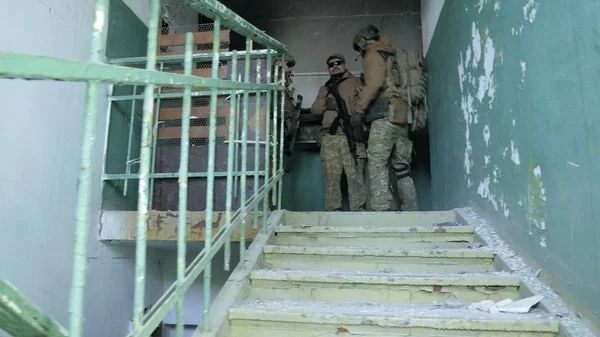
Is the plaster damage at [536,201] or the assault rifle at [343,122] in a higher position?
the assault rifle at [343,122]

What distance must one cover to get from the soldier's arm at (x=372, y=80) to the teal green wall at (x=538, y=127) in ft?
2.57

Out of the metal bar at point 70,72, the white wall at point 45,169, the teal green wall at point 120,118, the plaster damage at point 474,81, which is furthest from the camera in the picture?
the teal green wall at point 120,118

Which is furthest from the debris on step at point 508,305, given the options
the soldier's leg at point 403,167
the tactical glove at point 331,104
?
the tactical glove at point 331,104

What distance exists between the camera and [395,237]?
7.52 ft

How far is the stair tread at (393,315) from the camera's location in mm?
1488

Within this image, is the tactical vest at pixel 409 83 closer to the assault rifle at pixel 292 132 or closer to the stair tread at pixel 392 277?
the assault rifle at pixel 292 132

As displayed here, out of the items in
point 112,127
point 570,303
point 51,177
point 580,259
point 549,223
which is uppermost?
point 112,127

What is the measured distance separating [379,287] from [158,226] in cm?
169

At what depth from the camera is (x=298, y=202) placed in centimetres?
518

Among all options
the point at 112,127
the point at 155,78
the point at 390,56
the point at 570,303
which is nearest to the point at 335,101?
the point at 390,56

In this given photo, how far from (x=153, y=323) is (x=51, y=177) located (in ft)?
5.82

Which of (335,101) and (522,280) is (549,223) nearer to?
(522,280)

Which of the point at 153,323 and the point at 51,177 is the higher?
the point at 51,177

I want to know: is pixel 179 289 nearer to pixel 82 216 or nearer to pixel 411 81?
pixel 82 216
